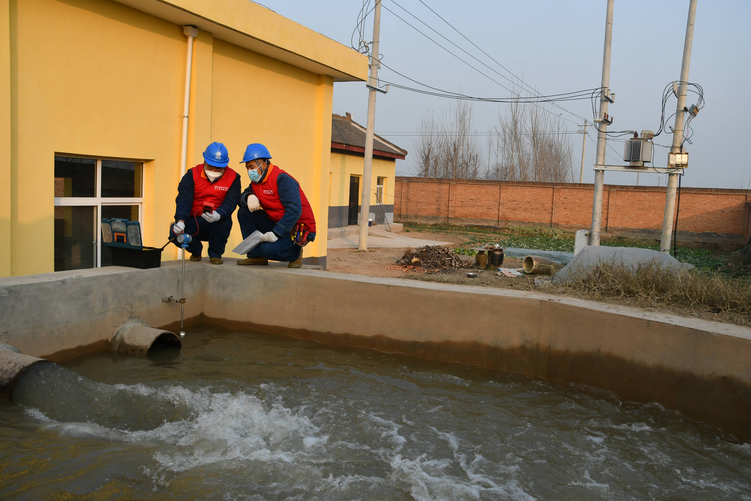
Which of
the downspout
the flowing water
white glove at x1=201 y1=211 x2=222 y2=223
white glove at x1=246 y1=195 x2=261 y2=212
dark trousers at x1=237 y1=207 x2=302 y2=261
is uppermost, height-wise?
the downspout

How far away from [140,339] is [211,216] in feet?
5.83

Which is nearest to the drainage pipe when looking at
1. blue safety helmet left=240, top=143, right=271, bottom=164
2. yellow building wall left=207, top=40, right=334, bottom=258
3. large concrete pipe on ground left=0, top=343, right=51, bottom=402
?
yellow building wall left=207, top=40, right=334, bottom=258

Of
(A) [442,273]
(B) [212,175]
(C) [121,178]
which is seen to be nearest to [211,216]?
(B) [212,175]

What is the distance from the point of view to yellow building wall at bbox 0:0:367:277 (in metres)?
6.59

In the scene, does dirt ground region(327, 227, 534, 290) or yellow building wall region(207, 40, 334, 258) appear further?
dirt ground region(327, 227, 534, 290)

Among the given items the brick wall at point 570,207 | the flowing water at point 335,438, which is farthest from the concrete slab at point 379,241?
the flowing water at point 335,438

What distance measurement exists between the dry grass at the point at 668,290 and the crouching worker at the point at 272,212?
10.0 feet

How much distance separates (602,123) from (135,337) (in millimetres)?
14377

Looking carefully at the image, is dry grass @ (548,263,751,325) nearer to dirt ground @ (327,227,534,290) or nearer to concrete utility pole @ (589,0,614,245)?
dirt ground @ (327,227,534,290)

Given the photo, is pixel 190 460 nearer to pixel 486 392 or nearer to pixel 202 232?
pixel 486 392

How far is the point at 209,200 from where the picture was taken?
22.9 ft

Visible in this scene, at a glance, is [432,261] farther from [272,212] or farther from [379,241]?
→ [272,212]

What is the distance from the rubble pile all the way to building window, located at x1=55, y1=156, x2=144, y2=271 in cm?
813

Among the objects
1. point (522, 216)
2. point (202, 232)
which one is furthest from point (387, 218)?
point (202, 232)
